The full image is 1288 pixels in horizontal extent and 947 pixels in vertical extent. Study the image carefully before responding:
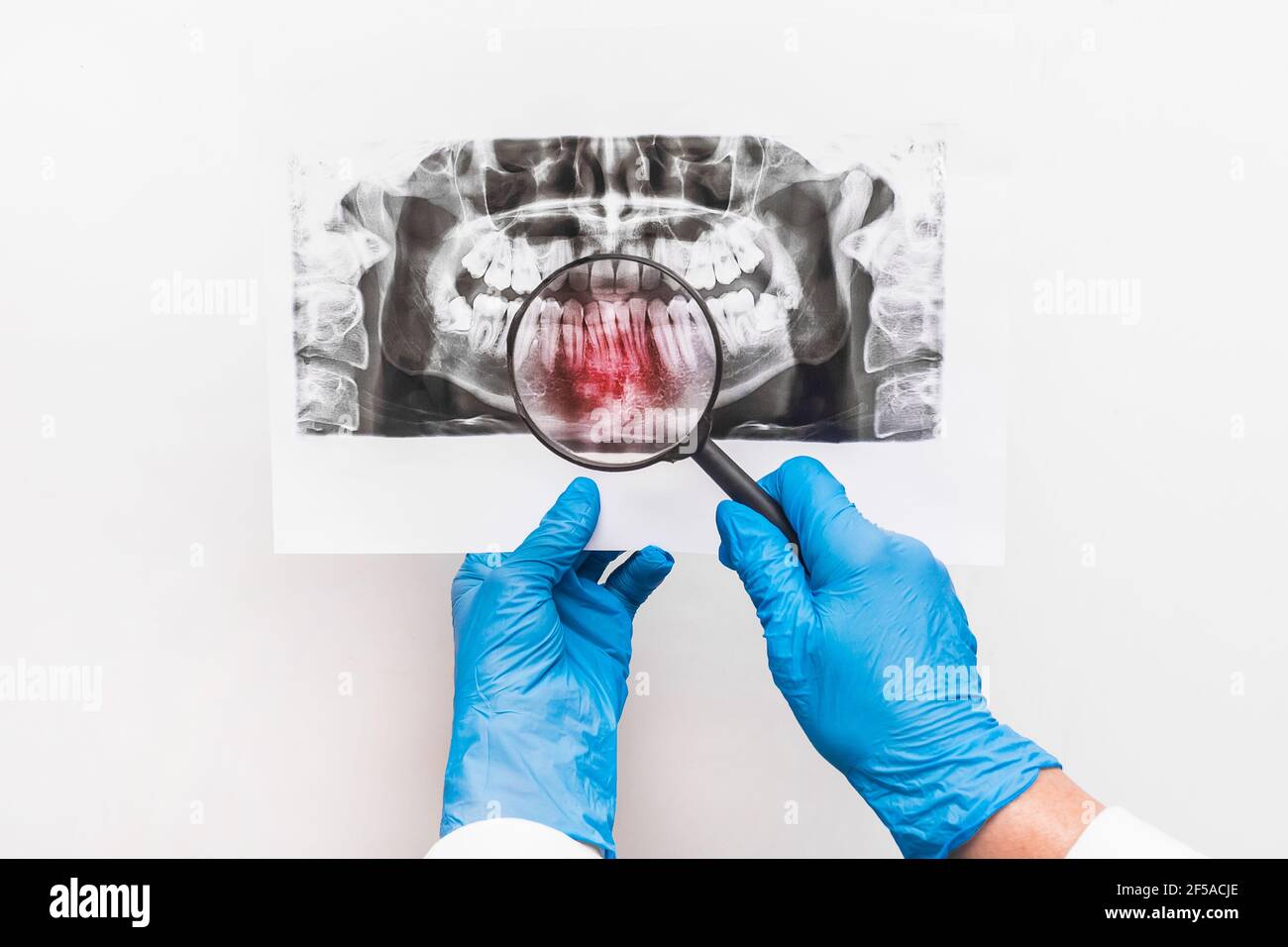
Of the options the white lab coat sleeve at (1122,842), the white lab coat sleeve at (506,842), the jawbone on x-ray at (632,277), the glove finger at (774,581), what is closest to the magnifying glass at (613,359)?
the jawbone on x-ray at (632,277)

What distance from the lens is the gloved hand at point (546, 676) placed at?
100cm

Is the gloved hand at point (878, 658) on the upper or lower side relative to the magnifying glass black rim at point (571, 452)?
lower

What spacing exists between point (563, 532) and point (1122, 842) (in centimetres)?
73

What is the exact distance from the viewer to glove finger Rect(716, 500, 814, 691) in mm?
957

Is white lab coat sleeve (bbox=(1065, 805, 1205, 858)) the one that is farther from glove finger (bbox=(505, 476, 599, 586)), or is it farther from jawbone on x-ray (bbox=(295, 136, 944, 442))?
glove finger (bbox=(505, 476, 599, 586))

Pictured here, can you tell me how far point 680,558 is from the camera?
1.12 meters

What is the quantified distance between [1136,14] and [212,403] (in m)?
1.38

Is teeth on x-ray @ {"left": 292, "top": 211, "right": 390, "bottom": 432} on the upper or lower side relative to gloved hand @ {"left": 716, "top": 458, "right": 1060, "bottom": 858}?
upper

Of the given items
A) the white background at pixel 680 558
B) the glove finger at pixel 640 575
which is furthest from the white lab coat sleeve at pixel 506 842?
the glove finger at pixel 640 575

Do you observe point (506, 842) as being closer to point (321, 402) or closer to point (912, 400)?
point (321, 402)

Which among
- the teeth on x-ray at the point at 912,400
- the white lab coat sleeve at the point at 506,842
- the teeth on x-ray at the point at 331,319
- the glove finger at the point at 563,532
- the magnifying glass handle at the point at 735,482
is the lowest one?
the white lab coat sleeve at the point at 506,842

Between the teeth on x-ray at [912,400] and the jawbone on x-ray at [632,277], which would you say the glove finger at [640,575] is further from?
the teeth on x-ray at [912,400]

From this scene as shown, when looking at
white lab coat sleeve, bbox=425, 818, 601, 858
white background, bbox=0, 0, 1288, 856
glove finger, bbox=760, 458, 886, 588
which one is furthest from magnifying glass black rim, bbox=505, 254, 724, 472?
white lab coat sleeve, bbox=425, 818, 601, 858

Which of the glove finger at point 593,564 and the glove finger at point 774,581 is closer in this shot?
the glove finger at point 774,581
